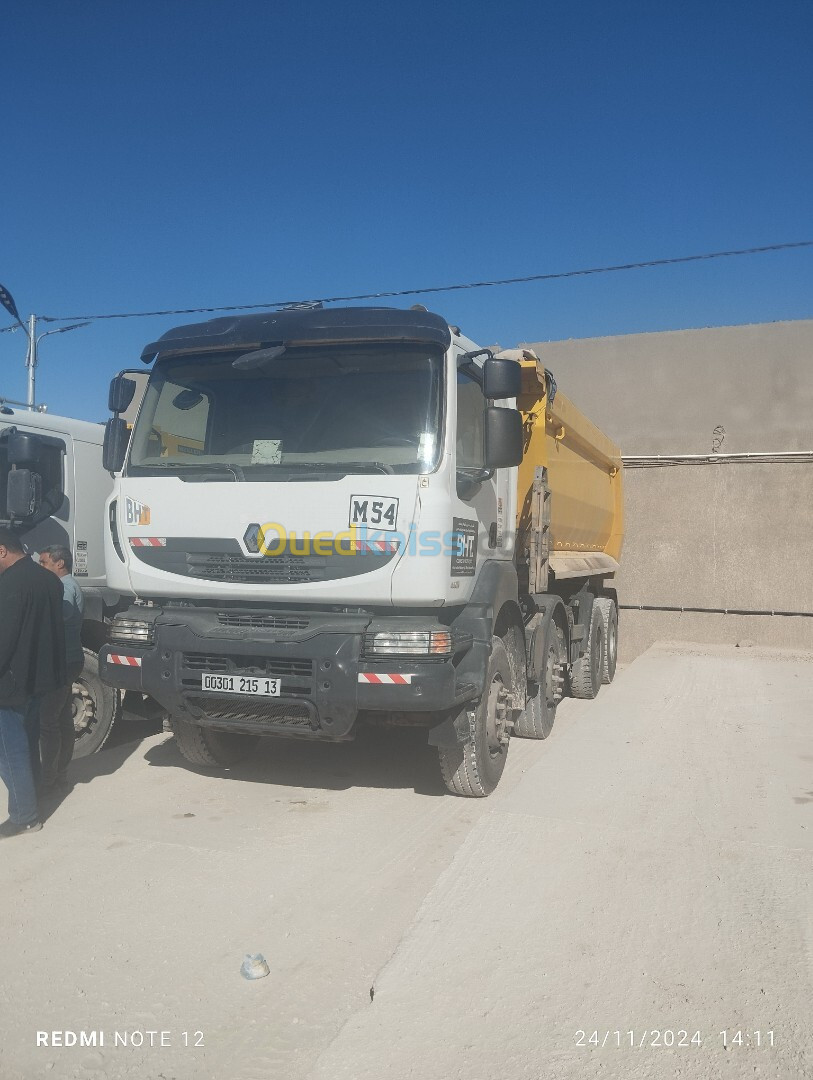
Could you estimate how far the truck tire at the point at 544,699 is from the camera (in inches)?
289

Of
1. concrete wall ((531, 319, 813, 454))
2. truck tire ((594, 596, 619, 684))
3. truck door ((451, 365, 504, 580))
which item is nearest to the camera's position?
truck door ((451, 365, 504, 580))

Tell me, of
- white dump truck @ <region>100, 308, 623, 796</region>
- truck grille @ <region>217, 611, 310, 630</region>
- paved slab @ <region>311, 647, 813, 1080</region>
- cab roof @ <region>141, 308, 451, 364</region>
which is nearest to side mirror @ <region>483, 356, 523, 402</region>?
white dump truck @ <region>100, 308, 623, 796</region>

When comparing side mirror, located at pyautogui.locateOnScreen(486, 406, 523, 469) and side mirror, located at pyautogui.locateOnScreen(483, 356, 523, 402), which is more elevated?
side mirror, located at pyautogui.locateOnScreen(483, 356, 523, 402)

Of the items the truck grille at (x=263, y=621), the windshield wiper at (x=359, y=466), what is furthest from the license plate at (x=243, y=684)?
the windshield wiper at (x=359, y=466)

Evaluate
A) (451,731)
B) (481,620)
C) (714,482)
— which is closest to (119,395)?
(481,620)

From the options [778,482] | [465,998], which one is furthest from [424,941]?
[778,482]

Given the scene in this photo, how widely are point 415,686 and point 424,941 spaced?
1351 millimetres

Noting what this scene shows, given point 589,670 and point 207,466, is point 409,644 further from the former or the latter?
point 589,670

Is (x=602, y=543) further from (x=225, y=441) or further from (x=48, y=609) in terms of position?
(x=48, y=609)

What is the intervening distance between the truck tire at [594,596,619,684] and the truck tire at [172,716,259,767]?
219 inches

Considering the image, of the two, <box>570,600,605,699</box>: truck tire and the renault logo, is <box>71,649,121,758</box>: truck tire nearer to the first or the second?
the renault logo

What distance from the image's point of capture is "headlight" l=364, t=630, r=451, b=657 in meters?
4.76

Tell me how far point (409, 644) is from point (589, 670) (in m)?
5.44

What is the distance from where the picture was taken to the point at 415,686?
4.69 m
